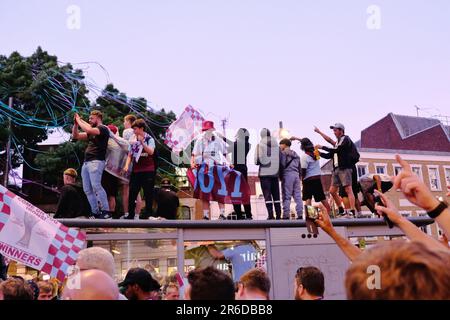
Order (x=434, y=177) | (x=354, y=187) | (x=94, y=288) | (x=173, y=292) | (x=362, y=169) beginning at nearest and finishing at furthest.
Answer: (x=94, y=288), (x=173, y=292), (x=354, y=187), (x=362, y=169), (x=434, y=177)

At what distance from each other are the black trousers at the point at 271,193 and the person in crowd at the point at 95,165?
9.99 feet

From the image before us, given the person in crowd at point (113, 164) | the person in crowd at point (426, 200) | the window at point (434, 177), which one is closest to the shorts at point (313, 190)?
the person in crowd at point (113, 164)

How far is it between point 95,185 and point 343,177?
491cm

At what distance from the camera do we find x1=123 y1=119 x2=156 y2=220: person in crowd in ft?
26.0

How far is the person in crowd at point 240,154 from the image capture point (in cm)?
892

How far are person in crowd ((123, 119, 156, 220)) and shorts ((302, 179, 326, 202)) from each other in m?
3.20

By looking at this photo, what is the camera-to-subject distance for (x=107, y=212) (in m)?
7.49

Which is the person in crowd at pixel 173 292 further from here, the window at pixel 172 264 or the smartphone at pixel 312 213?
the smartphone at pixel 312 213

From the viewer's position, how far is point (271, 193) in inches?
355

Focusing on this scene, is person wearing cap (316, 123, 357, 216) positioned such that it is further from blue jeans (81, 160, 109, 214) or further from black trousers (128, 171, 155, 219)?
blue jeans (81, 160, 109, 214)

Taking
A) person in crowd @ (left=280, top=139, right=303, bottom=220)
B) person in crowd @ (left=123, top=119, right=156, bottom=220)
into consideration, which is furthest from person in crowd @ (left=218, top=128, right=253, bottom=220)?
person in crowd @ (left=123, top=119, right=156, bottom=220)

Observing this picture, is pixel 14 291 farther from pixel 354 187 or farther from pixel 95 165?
pixel 354 187

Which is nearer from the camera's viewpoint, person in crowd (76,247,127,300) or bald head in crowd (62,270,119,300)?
bald head in crowd (62,270,119,300)

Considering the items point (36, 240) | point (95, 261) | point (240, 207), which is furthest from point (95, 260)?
point (240, 207)
